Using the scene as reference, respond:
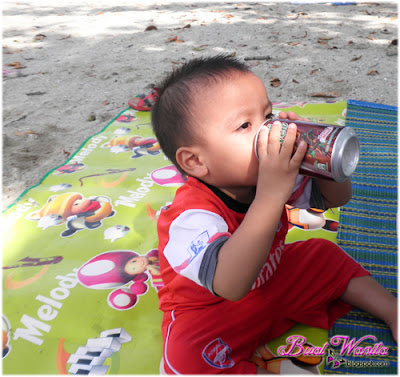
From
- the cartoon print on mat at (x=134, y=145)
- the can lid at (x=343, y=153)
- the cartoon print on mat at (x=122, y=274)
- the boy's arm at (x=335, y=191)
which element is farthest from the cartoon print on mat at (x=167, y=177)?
the can lid at (x=343, y=153)

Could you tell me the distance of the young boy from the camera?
1.00 metres

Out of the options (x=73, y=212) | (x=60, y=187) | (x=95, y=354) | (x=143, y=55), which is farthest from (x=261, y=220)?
(x=143, y=55)

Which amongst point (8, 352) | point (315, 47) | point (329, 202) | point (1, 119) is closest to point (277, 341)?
point (329, 202)

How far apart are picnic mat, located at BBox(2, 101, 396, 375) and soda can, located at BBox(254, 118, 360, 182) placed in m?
0.62

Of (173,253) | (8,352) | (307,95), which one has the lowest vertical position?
(8,352)

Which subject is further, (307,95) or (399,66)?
(399,66)

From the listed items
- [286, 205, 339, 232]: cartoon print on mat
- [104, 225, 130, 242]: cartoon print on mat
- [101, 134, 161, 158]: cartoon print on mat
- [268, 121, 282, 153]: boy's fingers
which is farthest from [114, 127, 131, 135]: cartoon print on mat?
[268, 121, 282, 153]: boy's fingers

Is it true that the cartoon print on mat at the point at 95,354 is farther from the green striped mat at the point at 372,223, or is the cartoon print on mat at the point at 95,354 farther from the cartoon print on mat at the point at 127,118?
the cartoon print on mat at the point at 127,118

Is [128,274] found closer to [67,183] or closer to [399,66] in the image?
[67,183]

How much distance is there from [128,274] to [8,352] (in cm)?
47

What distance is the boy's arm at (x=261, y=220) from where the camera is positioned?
0.98 metres

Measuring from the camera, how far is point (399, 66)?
11.0 ft

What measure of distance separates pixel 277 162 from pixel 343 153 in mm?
150

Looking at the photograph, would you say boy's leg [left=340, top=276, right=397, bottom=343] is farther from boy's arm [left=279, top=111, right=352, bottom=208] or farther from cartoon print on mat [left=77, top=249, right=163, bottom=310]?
cartoon print on mat [left=77, top=249, right=163, bottom=310]
